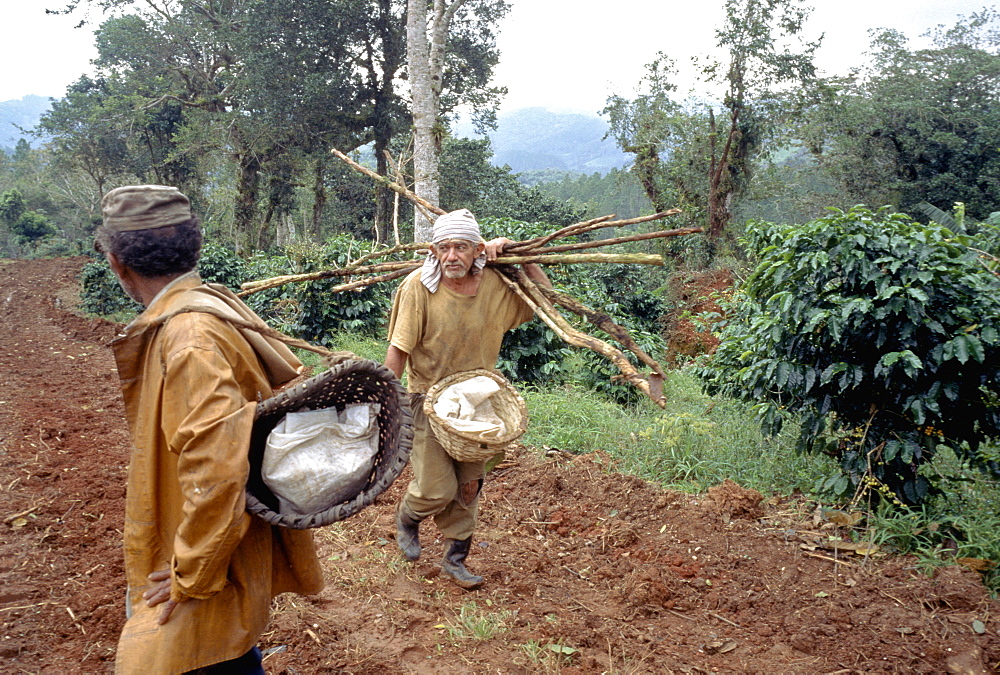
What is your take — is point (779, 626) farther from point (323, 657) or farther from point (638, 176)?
point (638, 176)

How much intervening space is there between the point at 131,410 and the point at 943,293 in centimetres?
388

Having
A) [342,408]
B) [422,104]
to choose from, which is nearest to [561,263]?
[342,408]

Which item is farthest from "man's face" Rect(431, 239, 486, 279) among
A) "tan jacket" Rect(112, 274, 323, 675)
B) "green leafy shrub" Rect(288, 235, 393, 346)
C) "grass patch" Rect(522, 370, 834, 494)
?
"green leafy shrub" Rect(288, 235, 393, 346)

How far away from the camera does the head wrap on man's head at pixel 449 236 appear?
307cm

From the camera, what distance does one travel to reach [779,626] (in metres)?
3.10

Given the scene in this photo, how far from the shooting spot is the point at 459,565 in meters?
3.50

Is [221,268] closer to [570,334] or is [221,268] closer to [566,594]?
[566,594]

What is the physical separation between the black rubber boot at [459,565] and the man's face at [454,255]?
4.70 ft

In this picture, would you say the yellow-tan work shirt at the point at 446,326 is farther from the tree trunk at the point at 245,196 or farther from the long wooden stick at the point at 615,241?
the tree trunk at the point at 245,196

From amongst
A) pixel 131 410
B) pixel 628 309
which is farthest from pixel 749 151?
pixel 131 410

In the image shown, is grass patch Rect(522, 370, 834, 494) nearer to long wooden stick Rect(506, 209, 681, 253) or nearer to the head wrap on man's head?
long wooden stick Rect(506, 209, 681, 253)

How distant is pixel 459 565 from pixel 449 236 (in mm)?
1752

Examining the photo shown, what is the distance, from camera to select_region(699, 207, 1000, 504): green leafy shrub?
346 centimetres

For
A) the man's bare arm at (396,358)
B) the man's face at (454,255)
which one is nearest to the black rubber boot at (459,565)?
the man's bare arm at (396,358)
